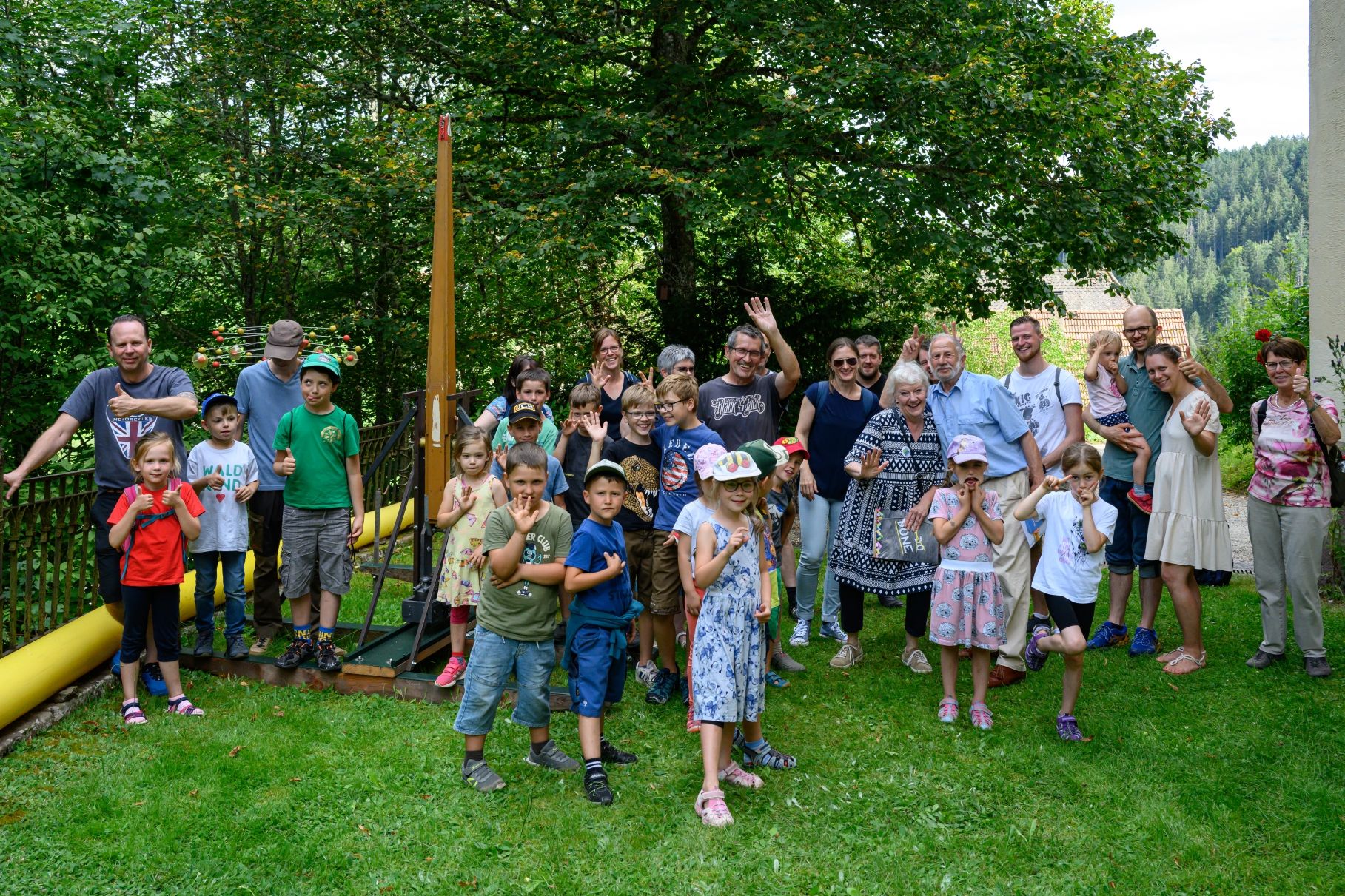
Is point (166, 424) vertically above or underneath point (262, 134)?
underneath

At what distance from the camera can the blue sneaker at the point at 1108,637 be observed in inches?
241

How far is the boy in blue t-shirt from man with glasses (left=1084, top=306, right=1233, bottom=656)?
10.7ft

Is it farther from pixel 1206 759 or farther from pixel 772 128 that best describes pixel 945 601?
pixel 772 128

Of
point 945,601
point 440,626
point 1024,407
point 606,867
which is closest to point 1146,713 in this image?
point 945,601

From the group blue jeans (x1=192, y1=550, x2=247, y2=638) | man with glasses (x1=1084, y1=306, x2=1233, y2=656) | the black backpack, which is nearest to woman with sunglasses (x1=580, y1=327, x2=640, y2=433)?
blue jeans (x1=192, y1=550, x2=247, y2=638)

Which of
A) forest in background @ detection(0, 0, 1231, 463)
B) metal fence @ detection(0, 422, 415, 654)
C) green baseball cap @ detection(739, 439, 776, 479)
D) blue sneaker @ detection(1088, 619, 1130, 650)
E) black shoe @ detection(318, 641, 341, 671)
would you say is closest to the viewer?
green baseball cap @ detection(739, 439, 776, 479)

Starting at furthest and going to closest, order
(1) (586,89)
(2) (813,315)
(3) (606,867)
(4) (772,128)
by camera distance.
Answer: (1) (586,89)
(2) (813,315)
(4) (772,128)
(3) (606,867)

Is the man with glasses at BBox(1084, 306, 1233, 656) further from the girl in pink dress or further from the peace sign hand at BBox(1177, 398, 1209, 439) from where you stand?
the girl in pink dress

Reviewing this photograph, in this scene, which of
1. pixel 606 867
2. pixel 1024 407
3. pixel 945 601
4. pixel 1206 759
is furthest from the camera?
pixel 1024 407

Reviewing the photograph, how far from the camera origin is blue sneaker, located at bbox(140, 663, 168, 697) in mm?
5145

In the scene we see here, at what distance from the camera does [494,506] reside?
5.14 meters

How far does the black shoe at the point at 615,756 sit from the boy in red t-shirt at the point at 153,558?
82.6 inches

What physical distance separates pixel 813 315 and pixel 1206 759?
7044 millimetres

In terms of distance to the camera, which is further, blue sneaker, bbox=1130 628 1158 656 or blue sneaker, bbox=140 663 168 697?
blue sneaker, bbox=1130 628 1158 656
